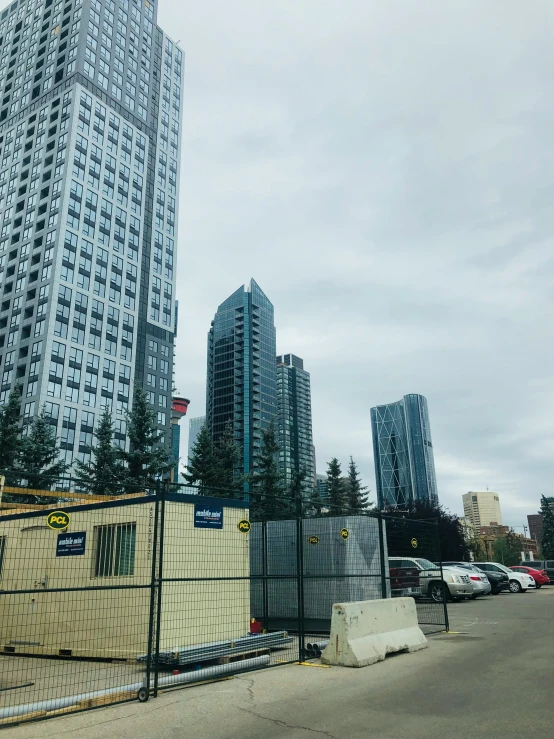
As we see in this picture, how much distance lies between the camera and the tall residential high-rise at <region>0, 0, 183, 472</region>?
8062 centimetres

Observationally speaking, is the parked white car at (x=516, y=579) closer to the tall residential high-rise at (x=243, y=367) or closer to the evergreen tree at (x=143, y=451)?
the evergreen tree at (x=143, y=451)

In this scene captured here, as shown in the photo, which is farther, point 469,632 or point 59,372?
point 59,372

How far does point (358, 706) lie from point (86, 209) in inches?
3667

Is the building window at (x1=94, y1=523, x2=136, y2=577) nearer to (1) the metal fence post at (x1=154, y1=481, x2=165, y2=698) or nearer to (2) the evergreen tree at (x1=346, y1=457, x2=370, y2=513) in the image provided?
(1) the metal fence post at (x1=154, y1=481, x2=165, y2=698)

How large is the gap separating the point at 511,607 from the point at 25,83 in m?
117

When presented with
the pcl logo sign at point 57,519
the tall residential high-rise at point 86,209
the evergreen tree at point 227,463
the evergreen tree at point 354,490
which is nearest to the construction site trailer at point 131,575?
the pcl logo sign at point 57,519

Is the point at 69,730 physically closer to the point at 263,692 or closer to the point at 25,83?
the point at 263,692

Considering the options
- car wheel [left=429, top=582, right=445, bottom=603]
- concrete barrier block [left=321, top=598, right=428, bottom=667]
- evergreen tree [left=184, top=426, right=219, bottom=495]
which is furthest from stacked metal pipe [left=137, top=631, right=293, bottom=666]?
evergreen tree [left=184, top=426, right=219, bottom=495]

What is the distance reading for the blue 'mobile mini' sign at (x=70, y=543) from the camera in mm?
10913

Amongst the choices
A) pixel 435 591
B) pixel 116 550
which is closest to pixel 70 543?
pixel 116 550

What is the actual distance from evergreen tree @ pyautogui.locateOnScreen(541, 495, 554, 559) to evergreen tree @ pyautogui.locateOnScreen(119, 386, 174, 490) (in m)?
65.1

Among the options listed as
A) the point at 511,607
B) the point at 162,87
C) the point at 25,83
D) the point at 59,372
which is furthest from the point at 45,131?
the point at 511,607

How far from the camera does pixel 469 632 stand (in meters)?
13.5

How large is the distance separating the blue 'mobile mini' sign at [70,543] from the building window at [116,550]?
41 cm
